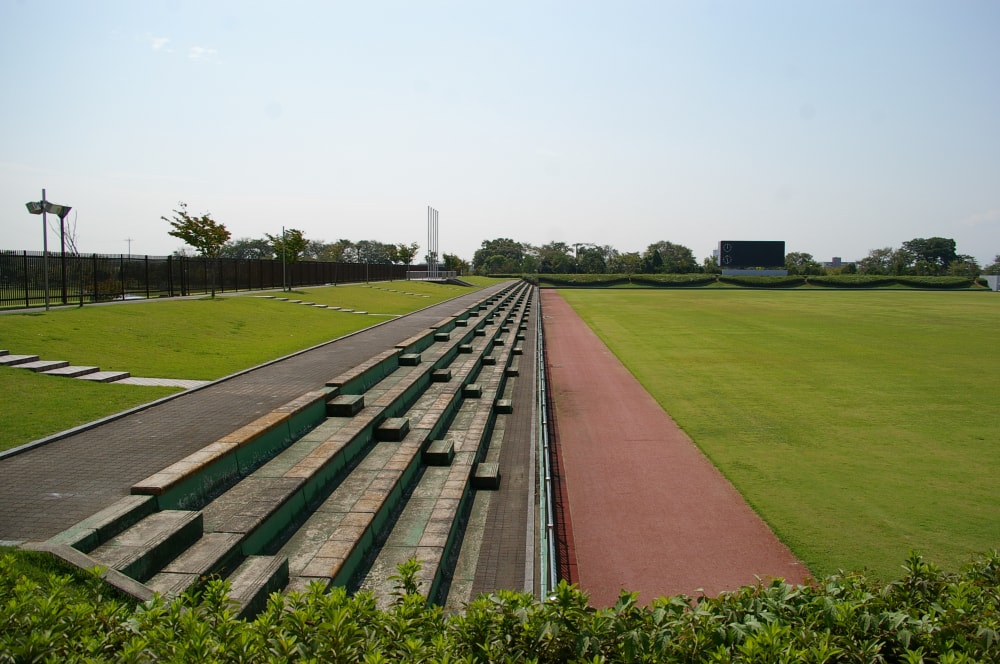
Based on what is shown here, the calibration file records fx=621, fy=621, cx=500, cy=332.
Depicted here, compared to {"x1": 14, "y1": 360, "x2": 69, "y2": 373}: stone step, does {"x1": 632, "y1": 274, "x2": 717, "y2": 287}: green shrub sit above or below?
above

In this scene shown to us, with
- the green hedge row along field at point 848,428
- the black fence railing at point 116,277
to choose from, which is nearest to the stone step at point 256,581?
the green hedge row along field at point 848,428

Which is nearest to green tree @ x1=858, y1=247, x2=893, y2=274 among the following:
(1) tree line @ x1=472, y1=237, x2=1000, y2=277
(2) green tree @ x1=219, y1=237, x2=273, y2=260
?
(1) tree line @ x1=472, y1=237, x2=1000, y2=277

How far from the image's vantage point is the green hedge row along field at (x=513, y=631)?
9.08 ft

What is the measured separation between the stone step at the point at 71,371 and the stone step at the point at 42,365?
0.29ft

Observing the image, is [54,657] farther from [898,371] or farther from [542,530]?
[898,371]

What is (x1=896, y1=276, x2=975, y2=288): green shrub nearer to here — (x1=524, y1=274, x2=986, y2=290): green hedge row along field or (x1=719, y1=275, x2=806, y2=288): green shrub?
→ (x1=524, y1=274, x2=986, y2=290): green hedge row along field

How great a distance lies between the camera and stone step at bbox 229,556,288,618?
13.6 ft

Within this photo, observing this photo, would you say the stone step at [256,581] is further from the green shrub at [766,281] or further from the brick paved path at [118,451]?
the green shrub at [766,281]

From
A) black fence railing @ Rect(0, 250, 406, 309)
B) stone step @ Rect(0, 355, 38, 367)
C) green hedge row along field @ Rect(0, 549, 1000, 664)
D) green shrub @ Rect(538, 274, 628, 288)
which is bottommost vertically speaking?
green hedge row along field @ Rect(0, 549, 1000, 664)

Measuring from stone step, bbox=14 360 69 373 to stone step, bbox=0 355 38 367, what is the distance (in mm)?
60

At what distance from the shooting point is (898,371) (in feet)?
66.6

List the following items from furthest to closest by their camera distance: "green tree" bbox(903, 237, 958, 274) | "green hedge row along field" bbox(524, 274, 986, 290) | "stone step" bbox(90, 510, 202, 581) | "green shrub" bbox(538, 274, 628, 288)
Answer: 1. "green tree" bbox(903, 237, 958, 274)
2. "green shrub" bbox(538, 274, 628, 288)
3. "green hedge row along field" bbox(524, 274, 986, 290)
4. "stone step" bbox(90, 510, 202, 581)

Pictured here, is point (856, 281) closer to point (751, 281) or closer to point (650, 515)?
point (751, 281)

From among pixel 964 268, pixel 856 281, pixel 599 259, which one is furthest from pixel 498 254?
pixel 964 268
